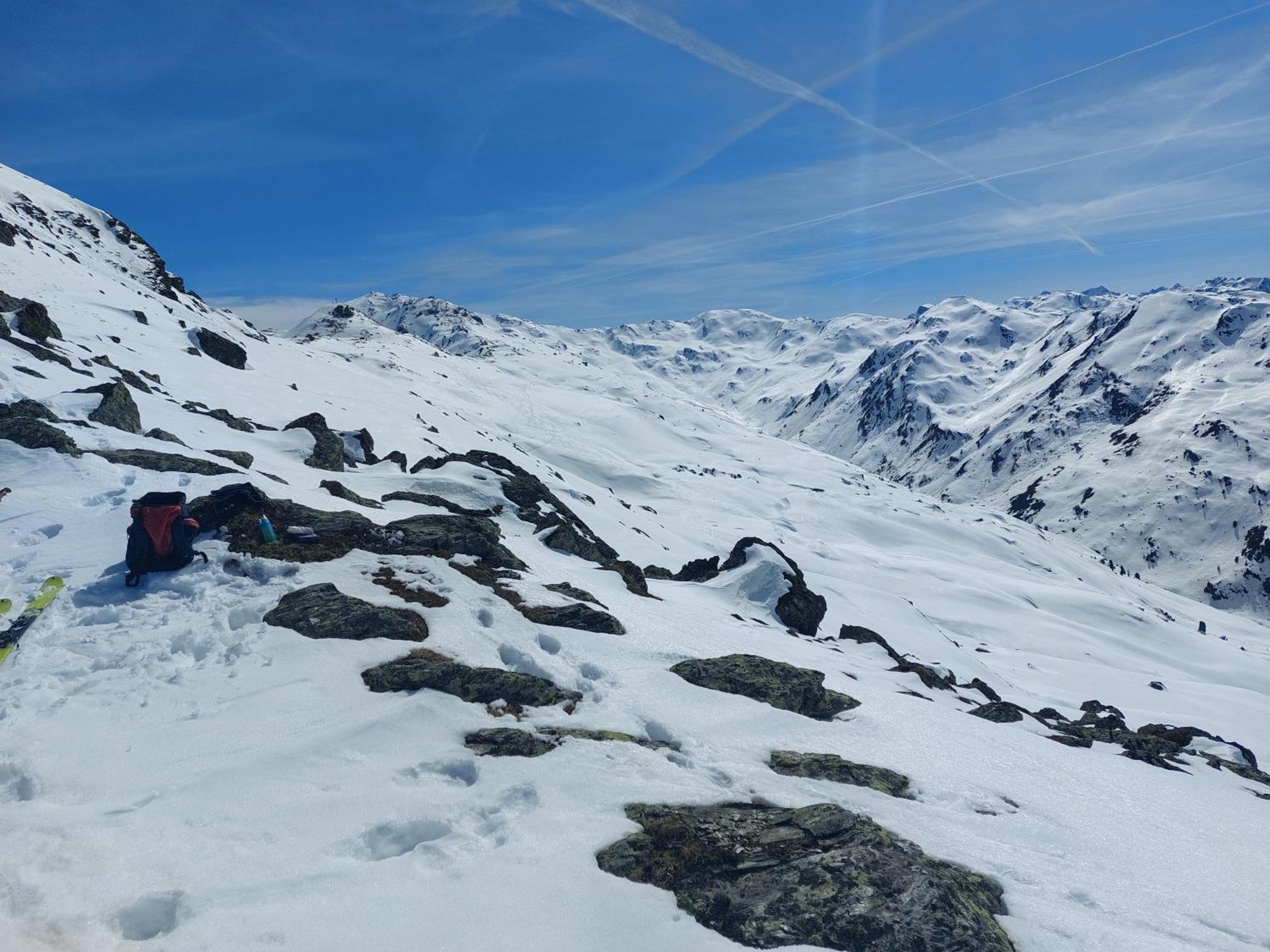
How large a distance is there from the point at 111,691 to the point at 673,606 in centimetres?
1653

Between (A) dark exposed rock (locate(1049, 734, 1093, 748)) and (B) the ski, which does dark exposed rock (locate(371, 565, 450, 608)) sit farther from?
(A) dark exposed rock (locate(1049, 734, 1093, 748))

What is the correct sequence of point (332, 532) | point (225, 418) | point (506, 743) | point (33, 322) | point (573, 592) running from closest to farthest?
point (506, 743), point (332, 532), point (573, 592), point (33, 322), point (225, 418)

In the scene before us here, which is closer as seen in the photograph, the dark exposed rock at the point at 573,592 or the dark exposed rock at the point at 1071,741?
the dark exposed rock at the point at 573,592

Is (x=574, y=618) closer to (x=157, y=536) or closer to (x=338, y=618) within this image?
(x=338, y=618)

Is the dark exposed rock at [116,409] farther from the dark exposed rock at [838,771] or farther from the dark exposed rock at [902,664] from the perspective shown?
the dark exposed rock at [902,664]

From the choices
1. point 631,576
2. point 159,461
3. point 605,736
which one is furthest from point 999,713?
point 159,461

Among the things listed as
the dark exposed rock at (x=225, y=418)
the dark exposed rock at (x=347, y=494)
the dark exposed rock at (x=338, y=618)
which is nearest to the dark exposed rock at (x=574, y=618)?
the dark exposed rock at (x=338, y=618)

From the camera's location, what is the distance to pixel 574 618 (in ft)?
52.3

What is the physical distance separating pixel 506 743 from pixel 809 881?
182 inches

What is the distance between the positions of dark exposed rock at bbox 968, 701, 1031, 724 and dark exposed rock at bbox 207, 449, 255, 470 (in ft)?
87.7

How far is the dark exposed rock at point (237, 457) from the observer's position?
80.2 feet

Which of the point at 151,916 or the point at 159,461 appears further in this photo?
the point at 159,461

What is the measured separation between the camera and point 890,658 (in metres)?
28.1

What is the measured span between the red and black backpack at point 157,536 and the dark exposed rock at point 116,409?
12.3 meters
